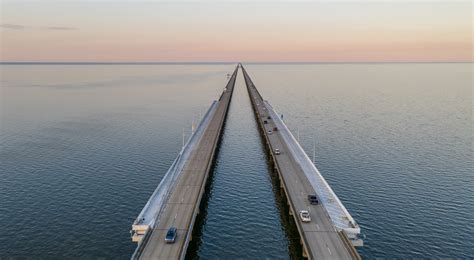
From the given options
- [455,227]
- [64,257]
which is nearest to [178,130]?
[64,257]

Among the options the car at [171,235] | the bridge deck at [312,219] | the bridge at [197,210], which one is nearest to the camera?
the bridge deck at [312,219]

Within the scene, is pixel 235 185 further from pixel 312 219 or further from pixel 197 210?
pixel 312 219

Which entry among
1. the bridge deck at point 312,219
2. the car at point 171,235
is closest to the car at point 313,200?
the bridge deck at point 312,219

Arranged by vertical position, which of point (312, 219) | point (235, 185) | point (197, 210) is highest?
point (197, 210)

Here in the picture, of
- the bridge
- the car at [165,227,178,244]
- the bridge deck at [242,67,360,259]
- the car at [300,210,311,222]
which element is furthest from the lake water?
the car at [165,227,178,244]


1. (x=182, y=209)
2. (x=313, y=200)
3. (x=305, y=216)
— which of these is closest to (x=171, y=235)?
(x=182, y=209)

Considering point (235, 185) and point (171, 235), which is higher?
point (171, 235)

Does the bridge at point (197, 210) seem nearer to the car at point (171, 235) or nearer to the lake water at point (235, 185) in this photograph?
the car at point (171, 235)

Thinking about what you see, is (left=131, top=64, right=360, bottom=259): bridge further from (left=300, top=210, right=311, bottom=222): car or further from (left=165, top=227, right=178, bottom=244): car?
(left=300, top=210, right=311, bottom=222): car
